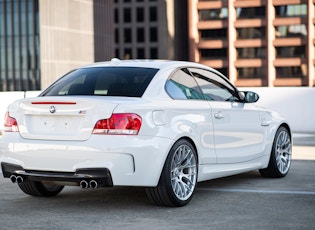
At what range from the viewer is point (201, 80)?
7.97m

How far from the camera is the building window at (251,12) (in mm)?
106562

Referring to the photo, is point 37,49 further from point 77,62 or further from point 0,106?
point 0,106

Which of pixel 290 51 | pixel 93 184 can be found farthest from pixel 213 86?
pixel 290 51

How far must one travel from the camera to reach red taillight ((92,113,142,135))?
6.51 metres

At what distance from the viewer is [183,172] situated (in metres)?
7.21

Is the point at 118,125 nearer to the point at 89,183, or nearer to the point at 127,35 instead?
the point at 89,183

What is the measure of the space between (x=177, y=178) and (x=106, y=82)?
1251 mm

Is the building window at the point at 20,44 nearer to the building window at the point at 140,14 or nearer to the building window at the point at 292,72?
the building window at the point at 140,14

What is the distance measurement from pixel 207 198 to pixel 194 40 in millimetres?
102758

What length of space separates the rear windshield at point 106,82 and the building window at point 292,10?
9922 cm

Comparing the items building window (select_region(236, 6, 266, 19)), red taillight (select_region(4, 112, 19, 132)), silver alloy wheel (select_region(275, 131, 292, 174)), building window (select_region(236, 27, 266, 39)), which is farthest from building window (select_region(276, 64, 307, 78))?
red taillight (select_region(4, 112, 19, 132))

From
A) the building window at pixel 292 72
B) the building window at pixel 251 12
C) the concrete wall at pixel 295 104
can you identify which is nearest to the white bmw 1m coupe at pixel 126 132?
the concrete wall at pixel 295 104

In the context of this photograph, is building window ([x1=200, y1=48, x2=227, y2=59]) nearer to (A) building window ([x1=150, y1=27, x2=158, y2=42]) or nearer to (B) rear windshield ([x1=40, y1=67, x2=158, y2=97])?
(A) building window ([x1=150, y1=27, x2=158, y2=42])

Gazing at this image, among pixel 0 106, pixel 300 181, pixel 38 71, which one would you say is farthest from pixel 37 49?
pixel 300 181
